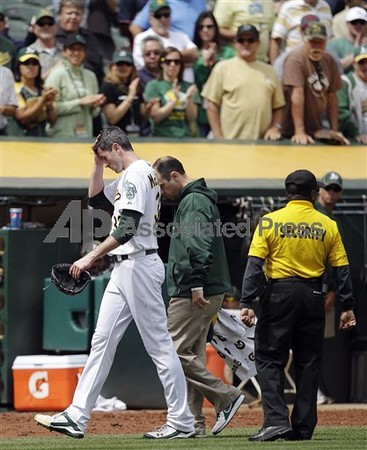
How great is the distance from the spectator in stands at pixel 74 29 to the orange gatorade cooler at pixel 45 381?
4.24 metres

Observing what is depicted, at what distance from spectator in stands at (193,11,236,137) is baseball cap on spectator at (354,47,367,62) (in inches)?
57.9

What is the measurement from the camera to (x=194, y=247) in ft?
27.9

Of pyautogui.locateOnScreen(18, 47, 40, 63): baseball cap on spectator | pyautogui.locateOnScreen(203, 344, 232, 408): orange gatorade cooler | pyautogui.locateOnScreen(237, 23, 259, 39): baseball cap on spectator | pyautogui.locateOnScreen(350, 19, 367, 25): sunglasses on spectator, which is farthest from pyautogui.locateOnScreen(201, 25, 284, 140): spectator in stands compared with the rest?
pyautogui.locateOnScreen(203, 344, 232, 408): orange gatorade cooler

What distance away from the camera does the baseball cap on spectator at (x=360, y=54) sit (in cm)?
1437

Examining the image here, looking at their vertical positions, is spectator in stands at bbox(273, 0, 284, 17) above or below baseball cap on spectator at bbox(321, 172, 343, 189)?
above

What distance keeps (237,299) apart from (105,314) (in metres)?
4.26

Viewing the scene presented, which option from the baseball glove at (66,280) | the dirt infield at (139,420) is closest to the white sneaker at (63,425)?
the baseball glove at (66,280)

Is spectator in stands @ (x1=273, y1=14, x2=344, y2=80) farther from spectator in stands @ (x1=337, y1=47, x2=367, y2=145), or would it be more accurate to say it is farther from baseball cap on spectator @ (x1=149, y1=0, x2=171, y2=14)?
baseball cap on spectator @ (x1=149, y1=0, x2=171, y2=14)

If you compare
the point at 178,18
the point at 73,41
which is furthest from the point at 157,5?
the point at 73,41

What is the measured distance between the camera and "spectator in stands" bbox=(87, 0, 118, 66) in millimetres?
15617

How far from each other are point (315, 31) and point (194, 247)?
575 centimetres

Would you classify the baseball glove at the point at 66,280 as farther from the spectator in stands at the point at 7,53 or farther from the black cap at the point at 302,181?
the spectator in stands at the point at 7,53

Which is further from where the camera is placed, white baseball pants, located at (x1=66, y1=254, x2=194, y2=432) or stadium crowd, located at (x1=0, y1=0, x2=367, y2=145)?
stadium crowd, located at (x1=0, y1=0, x2=367, y2=145)

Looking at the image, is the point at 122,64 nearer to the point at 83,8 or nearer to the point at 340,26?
the point at 83,8
